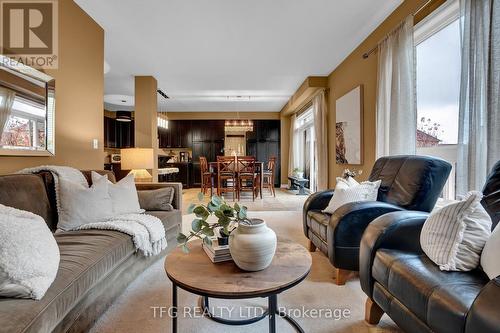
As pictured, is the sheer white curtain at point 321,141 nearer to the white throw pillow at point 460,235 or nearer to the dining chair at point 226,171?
the dining chair at point 226,171

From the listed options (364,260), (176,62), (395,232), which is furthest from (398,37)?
(176,62)

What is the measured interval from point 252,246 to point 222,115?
7.77m

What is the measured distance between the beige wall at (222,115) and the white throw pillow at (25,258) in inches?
300

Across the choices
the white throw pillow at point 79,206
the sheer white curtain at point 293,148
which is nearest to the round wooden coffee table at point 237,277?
the white throw pillow at point 79,206

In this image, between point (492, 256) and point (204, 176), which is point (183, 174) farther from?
point (492, 256)

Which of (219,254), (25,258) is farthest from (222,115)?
(25,258)

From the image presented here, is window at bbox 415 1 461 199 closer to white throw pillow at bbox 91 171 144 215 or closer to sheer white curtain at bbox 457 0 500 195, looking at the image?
sheer white curtain at bbox 457 0 500 195

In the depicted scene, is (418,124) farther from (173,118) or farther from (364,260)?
(173,118)

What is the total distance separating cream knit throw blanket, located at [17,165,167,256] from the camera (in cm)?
185

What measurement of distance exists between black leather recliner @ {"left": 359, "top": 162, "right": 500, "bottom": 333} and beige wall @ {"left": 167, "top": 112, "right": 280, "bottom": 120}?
736 centimetres

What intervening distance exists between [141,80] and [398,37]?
426 cm

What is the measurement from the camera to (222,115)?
28.2ft

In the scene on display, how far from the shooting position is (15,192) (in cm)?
163

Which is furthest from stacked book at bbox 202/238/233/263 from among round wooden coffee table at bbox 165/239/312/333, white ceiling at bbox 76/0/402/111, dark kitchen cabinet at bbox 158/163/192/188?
dark kitchen cabinet at bbox 158/163/192/188
